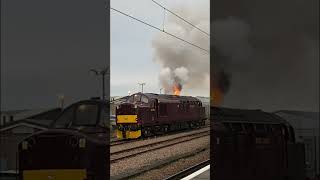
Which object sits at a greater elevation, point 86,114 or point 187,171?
point 86,114

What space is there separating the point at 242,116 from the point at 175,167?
217 cm

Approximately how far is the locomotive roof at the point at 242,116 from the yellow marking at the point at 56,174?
99cm

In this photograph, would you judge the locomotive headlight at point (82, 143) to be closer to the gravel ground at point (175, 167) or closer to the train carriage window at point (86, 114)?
the train carriage window at point (86, 114)

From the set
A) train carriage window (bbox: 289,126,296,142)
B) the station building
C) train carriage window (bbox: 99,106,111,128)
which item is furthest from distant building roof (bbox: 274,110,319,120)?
train carriage window (bbox: 99,106,111,128)

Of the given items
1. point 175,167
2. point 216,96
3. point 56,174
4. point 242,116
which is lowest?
point 175,167

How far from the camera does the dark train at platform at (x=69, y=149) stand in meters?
2.51

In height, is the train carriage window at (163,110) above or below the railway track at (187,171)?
above

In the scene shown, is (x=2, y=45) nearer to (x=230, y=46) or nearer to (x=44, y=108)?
(x=44, y=108)

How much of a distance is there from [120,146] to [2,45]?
9.29ft

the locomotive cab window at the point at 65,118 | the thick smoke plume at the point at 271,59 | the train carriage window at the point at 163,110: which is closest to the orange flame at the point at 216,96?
the thick smoke plume at the point at 271,59

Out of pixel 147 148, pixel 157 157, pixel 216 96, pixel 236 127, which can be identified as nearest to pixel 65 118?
pixel 216 96

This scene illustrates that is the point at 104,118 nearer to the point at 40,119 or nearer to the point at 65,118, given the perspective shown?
the point at 65,118

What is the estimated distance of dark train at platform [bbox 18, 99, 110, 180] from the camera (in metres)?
2.51

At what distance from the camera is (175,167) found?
4.52m
